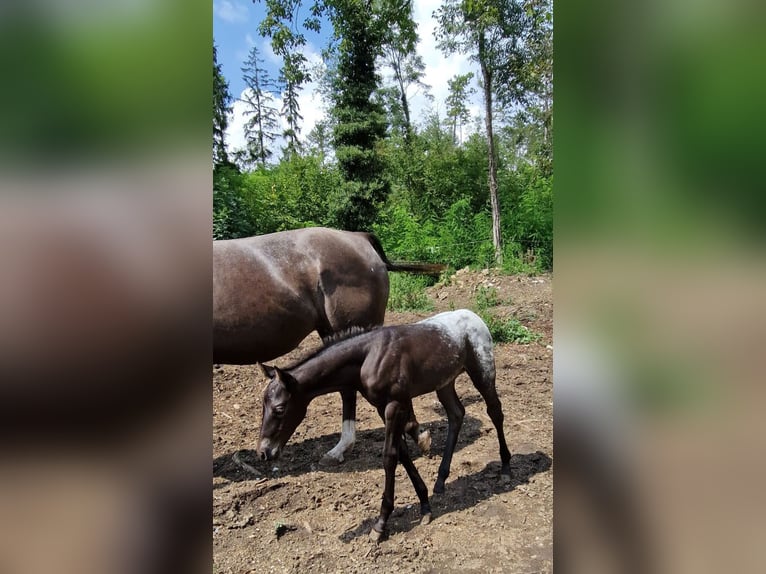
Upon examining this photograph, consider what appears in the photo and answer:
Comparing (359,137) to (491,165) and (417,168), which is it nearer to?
(417,168)

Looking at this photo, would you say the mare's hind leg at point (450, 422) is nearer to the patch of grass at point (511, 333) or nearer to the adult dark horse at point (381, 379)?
the adult dark horse at point (381, 379)

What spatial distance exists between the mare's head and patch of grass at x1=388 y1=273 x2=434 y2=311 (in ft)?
15.0

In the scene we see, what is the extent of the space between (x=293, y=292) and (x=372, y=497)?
151cm

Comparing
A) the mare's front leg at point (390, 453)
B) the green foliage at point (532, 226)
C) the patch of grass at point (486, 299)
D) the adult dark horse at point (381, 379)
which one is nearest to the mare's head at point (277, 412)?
the adult dark horse at point (381, 379)

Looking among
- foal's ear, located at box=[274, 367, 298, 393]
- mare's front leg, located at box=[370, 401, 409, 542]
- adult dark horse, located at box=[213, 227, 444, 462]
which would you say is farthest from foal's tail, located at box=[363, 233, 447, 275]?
foal's ear, located at box=[274, 367, 298, 393]

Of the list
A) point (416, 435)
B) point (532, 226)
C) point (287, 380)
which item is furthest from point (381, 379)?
point (532, 226)


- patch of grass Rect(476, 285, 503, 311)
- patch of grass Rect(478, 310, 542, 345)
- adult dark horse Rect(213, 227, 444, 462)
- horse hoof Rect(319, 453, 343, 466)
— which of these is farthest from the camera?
patch of grass Rect(476, 285, 503, 311)

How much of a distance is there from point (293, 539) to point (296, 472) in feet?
2.45

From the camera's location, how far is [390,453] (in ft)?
7.77

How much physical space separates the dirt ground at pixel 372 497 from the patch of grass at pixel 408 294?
8.67 ft

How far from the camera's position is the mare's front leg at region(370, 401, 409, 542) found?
7.74ft

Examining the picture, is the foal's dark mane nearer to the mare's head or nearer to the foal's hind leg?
the mare's head
